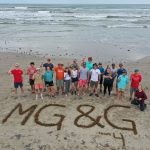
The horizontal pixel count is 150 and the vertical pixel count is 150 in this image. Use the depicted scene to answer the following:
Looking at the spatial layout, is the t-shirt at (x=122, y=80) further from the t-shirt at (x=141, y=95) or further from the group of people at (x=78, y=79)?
the t-shirt at (x=141, y=95)

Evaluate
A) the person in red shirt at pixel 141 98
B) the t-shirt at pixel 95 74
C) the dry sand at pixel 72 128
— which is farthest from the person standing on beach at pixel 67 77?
the person in red shirt at pixel 141 98

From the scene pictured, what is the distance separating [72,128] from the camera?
11.3 m

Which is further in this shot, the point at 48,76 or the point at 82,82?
the point at 82,82

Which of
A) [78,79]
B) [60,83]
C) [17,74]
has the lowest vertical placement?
[60,83]

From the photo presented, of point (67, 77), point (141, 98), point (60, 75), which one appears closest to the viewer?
point (141, 98)

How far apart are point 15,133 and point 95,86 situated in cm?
474

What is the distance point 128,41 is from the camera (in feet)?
109

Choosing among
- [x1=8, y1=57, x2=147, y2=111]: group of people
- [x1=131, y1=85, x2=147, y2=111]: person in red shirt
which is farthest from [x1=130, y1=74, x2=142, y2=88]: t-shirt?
[x1=131, y1=85, x2=147, y2=111]: person in red shirt

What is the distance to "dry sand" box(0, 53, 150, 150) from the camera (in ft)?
34.0

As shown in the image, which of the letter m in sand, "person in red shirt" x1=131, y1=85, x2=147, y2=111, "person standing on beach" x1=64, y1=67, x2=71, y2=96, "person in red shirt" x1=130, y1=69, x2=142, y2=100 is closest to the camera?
the letter m in sand

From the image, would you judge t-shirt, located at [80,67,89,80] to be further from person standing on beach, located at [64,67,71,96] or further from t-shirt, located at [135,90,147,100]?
t-shirt, located at [135,90,147,100]

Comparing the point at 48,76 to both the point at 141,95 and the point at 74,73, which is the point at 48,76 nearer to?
the point at 74,73

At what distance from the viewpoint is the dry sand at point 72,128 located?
10367 mm

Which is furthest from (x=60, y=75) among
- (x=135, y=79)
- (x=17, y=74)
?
(x=135, y=79)
